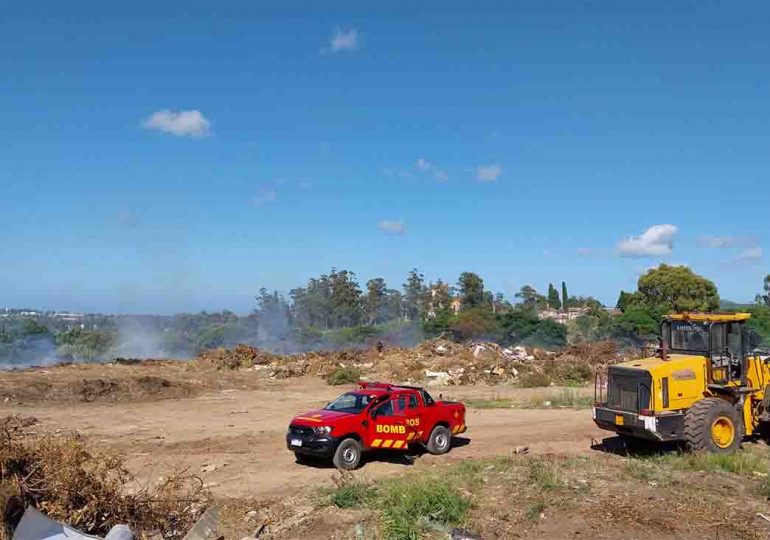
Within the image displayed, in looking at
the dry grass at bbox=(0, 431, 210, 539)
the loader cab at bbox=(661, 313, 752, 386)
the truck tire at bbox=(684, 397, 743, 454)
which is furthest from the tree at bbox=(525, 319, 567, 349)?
the dry grass at bbox=(0, 431, 210, 539)

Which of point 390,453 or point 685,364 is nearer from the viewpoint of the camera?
point 685,364

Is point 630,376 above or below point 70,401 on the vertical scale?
above

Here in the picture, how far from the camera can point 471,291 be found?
2884 inches

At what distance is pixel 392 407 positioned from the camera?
14930 mm

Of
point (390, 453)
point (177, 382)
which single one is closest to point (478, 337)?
point (177, 382)

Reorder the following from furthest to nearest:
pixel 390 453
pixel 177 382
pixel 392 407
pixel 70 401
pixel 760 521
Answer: pixel 177 382 → pixel 70 401 → pixel 390 453 → pixel 392 407 → pixel 760 521

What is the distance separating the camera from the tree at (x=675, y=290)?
189 feet

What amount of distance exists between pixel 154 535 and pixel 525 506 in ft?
18.4

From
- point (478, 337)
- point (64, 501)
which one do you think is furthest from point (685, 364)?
point (478, 337)

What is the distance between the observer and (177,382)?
3092 cm

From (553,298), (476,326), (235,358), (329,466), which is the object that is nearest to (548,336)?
(476,326)

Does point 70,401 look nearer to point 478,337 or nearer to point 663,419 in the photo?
point 663,419

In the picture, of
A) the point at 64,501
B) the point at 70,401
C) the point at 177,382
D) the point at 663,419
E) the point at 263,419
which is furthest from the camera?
the point at 177,382

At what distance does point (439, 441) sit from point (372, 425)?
2311 mm
